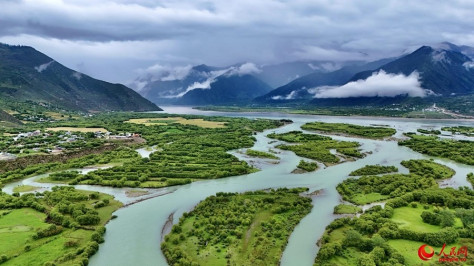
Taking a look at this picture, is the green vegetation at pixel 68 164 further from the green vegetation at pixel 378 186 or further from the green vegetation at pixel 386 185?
the green vegetation at pixel 386 185

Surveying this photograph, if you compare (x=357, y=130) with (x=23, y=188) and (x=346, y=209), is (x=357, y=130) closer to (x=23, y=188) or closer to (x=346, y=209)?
(x=346, y=209)

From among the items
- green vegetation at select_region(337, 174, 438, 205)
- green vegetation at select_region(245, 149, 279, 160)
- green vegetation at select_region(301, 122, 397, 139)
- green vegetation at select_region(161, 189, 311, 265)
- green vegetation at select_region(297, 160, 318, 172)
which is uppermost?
green vegetation at select_region(301, 122, 397, 139)

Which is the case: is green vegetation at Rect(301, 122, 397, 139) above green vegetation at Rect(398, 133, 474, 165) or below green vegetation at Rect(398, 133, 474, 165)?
above

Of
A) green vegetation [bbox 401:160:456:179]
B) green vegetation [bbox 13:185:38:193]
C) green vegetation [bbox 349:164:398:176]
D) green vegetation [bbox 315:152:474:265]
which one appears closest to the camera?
green vegetation [bbox 315:152:474:265]

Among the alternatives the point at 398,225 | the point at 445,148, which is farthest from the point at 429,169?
the point at 398,225

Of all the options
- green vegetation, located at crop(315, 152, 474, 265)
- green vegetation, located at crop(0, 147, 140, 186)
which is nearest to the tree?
green vegetation, located at crop(315, 152, 474, 265)

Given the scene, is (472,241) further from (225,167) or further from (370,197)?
(225,167)

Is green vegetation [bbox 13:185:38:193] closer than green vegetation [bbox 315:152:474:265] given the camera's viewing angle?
No

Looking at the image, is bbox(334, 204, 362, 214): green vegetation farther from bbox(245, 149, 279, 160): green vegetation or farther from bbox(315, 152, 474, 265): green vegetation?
bbox(245, 149, 279, 160): green vegetation
